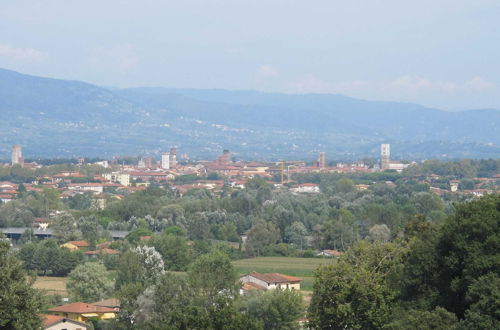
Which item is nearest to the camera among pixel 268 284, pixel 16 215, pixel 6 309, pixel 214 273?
pixel 6 309

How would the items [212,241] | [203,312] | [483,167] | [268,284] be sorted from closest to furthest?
[203,312]
[268,284]
[212,241]
[483,167]

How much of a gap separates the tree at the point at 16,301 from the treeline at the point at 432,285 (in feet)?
19.8

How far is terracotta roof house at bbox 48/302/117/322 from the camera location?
3238cm

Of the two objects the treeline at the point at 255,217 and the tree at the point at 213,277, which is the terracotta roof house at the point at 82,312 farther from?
the treeline at the point at 255,217

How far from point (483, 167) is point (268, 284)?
3973 inches

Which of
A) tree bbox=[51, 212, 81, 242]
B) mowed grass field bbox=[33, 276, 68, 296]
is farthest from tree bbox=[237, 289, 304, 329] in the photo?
tree bbox=[51, 212, 81, 242]

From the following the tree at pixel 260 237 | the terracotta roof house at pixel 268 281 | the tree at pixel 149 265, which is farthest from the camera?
the tree at pixel 260 237

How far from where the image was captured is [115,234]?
6538cm

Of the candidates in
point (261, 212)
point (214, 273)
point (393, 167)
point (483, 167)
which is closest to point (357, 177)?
point (483, 167)

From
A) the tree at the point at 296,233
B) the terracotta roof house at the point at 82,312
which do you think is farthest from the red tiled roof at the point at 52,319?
the tree at the point at 296,233

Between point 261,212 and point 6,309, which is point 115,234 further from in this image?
point 6,309

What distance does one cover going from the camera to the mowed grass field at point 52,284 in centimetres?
4097

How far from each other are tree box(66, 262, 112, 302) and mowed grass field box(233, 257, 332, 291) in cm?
812

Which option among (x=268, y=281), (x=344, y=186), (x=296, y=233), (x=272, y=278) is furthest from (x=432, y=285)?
(x=344, y=186)
